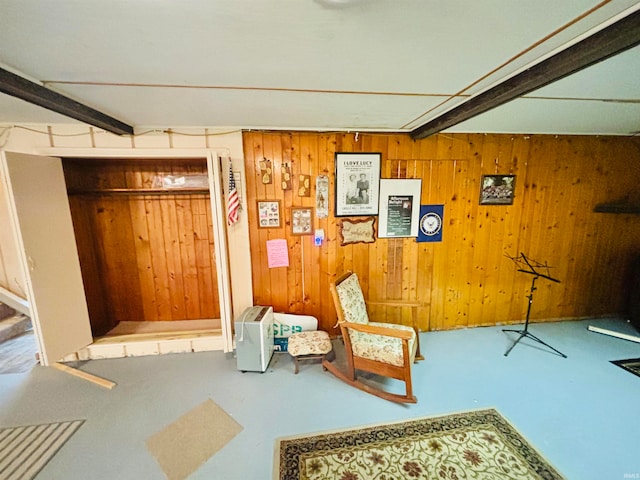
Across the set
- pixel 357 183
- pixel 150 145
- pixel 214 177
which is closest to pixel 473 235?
pixel 357 183

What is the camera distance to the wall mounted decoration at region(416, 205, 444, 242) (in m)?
2.93

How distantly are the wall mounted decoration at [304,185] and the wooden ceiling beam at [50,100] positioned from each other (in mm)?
1675

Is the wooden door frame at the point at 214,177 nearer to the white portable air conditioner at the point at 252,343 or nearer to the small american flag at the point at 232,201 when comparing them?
the small american flag at the point at 232,201

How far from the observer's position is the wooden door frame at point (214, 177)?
234 centimetres

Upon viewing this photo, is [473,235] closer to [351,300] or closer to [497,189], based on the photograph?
[497,189]

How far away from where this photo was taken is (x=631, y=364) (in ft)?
8.04

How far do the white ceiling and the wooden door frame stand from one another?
343mm

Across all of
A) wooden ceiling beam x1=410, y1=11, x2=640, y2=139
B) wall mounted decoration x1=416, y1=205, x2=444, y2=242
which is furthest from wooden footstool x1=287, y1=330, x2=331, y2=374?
wooden ceiling beam x1=410, y1=11, x2=640, y2=139

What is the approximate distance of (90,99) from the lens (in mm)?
1729

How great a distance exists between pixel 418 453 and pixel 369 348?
28.5 inches

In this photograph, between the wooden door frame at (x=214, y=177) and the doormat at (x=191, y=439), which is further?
the wooden door frame at (x=214, y=177)

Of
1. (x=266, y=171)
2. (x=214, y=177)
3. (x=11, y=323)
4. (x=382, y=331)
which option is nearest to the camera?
(x=382, y=331)

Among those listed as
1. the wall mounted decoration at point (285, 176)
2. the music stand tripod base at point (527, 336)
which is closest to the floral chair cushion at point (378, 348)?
the music stand tripod base at point (527, 336)

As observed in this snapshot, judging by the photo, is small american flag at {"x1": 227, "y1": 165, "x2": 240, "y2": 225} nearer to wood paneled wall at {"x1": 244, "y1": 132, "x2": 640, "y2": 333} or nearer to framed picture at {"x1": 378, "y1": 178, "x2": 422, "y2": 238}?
wood paneled wall at {"x1": 244, "y1": 132, "x2": 640, "y2": 333}
